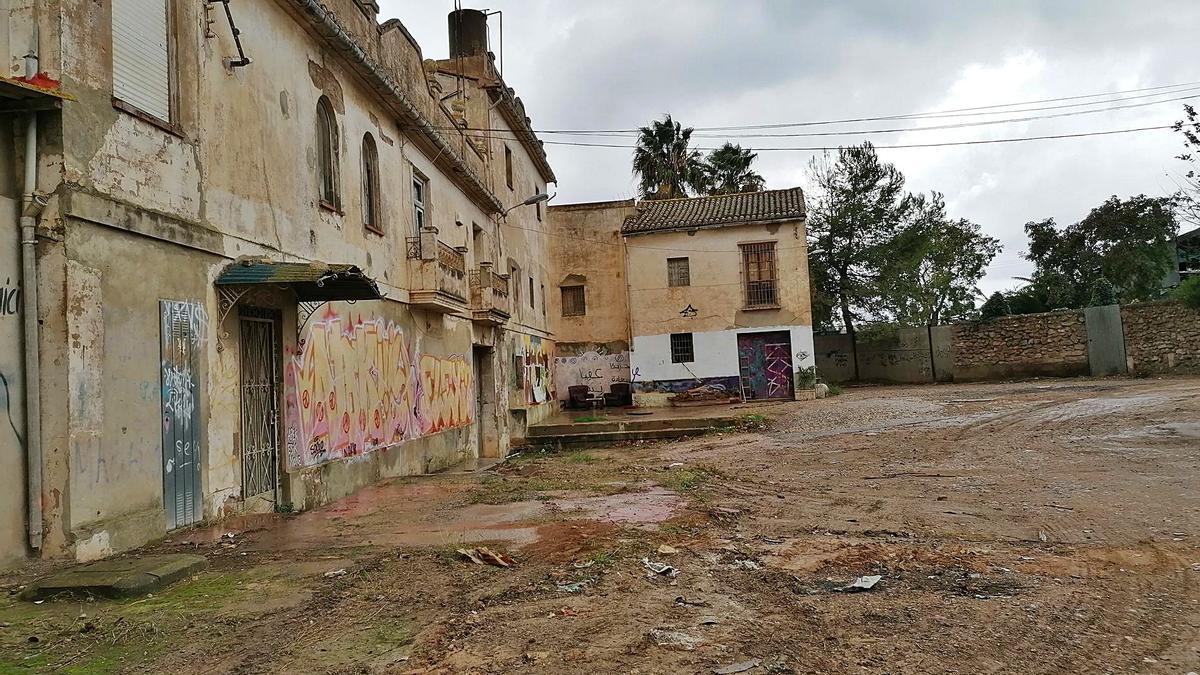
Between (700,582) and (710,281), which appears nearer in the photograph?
(700,582)

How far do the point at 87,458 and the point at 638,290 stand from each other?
22.0m

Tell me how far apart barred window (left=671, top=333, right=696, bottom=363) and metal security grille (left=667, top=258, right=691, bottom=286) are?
1864 mm

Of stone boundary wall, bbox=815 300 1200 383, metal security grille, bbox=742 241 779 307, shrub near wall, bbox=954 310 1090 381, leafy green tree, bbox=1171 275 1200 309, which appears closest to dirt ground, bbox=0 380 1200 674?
metal security grille, bbox=742 241 779 307

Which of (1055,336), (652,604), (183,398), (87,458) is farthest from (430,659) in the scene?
(1055,336)

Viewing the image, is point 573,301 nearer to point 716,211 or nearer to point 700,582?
point 716,211

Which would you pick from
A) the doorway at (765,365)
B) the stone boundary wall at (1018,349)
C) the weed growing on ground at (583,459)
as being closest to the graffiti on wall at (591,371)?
the doorway at (765,365)

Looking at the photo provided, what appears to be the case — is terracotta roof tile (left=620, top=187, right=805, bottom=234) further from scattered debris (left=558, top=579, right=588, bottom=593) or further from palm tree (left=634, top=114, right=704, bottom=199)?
scattered debris (left=558, top=579, right=588, bottom=593)

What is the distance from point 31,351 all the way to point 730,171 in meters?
34.0

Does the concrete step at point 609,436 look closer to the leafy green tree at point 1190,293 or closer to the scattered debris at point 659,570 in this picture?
the scattered debris at point 659,570

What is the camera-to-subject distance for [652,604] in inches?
182

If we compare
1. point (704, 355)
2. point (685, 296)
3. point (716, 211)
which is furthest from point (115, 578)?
point (716, 211)

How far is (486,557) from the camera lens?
5.88m

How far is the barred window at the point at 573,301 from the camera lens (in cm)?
2789

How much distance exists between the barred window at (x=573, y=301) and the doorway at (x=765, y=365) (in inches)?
239
